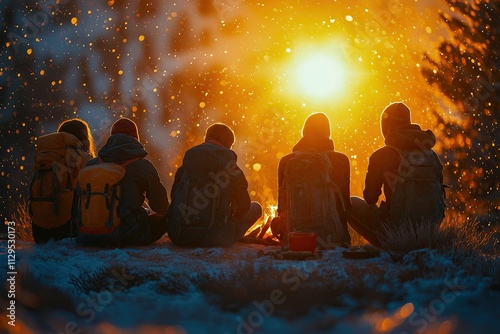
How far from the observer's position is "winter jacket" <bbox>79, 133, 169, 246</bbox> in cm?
734

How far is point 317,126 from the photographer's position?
25.0 feet

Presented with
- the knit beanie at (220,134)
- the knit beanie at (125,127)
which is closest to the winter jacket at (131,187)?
the knit beanie at (125,127)

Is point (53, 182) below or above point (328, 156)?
below

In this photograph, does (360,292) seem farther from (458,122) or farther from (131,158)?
(458,122)

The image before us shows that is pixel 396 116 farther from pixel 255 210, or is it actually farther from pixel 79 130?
pixel 79 130

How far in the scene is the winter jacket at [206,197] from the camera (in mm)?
7355

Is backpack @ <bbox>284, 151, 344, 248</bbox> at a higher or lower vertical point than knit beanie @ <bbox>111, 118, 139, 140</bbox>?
lower

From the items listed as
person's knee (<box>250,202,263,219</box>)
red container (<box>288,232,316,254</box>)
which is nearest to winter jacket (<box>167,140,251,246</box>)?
person's knee (<box>250,202,263,219</box>)
